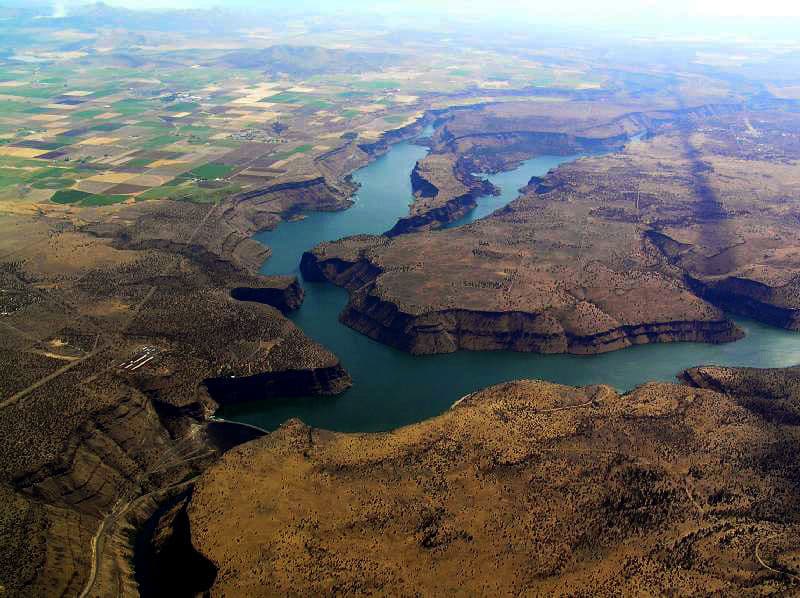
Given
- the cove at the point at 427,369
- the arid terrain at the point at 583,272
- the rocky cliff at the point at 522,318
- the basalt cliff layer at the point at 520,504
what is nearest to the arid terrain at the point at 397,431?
the basalt cliff layer at the point at 520,504

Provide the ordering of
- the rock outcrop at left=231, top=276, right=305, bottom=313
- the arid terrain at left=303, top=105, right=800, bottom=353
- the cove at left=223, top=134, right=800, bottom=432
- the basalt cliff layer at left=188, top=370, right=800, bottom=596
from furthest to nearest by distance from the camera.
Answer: the rock outcrop at left=231, top=276, right=305, bottom=313 → the arid terrain at left=303, top=105, right=800, bottom=353 → the cove at left=223, top=134, right=800, bottom=432 → the basalt cliff layer at left=188, top=370, right=800, bottom=596

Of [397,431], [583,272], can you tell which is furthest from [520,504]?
[583,272]

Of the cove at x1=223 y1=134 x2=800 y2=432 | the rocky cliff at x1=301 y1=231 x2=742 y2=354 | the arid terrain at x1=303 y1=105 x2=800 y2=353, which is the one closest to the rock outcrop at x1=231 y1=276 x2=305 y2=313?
the cove at x1=223 y1=134 x2=800 y2=432

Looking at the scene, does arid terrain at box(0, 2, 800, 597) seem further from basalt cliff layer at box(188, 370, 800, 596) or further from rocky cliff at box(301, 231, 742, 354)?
rocky cliff at box(301, 231, 742, 354)

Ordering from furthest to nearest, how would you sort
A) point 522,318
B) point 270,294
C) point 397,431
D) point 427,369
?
point 270,294 → point 522,318 → point 427,369 → point 397,431

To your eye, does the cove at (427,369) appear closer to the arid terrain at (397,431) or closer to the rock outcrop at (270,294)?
the arid terrain at (397,431)

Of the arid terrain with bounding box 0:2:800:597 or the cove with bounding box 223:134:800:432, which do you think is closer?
the arid terrain with bounding box 0:2:800:597

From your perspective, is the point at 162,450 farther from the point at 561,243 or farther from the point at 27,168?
the point at 27,168

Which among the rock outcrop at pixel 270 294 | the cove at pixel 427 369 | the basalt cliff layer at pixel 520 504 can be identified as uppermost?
the basalt cliff layer at pixel 520 504

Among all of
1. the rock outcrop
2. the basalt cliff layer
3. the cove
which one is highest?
the basalt cliff layer

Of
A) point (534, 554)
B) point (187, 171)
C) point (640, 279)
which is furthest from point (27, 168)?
point (534, 554)

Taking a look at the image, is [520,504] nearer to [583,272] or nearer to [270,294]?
[270,294]

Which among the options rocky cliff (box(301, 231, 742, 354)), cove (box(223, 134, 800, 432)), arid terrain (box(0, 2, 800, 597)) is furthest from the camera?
rocky cliff (box(301, 231, 742, 354))

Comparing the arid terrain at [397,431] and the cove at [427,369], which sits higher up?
the arid terrain at [397,431]
